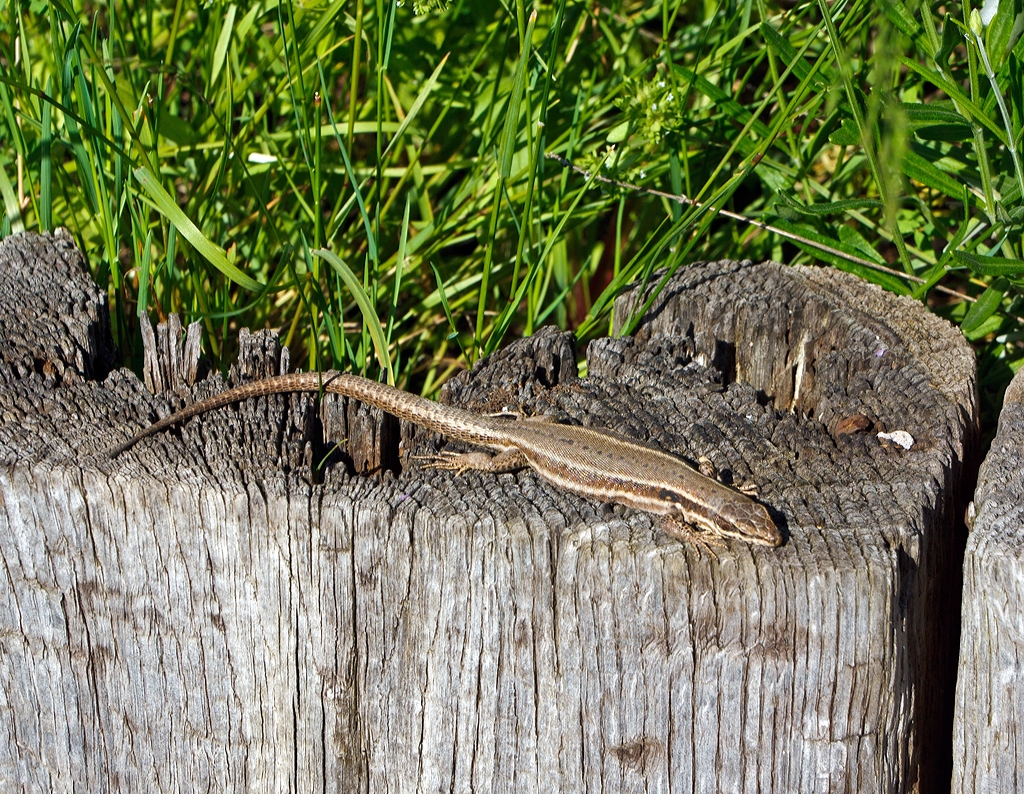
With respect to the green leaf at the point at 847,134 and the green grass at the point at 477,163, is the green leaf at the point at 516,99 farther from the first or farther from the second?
the green leaf at the point at 847,134

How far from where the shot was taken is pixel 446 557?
1.57 meters

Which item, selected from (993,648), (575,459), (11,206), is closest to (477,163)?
(575,459)

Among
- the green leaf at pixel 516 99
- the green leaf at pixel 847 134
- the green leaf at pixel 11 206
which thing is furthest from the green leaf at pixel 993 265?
the green leaf at pixel 11 206

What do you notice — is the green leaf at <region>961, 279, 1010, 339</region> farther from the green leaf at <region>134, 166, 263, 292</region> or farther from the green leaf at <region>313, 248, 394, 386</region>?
the green leaf at <region>134, 166, 263, 292</region>

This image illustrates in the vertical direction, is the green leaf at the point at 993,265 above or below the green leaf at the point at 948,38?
below

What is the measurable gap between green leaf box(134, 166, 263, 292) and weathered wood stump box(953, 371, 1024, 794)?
4.84 feet

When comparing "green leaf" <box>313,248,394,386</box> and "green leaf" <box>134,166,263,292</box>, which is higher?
"green leaf" <box>134,166,263,292</box>

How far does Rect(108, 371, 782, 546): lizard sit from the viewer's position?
5.39 feet

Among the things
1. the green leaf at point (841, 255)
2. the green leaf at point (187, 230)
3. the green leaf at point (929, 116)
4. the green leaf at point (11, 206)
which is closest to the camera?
the green leaf at point (187, 230)

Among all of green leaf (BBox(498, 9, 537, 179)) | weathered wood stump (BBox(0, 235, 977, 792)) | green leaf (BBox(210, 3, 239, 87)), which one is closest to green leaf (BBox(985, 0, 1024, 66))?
weathered wood stump (BBox(0, 235, 977, 792))

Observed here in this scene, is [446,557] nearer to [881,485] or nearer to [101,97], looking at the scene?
[881,485]

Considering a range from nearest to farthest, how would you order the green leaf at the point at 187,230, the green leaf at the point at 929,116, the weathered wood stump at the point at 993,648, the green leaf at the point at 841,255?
the weathered wood stump at the point at 993,648
the green leaf at the point at 187,230
the green leaf at the point at 929,116
the green leaf at the point at 841,255

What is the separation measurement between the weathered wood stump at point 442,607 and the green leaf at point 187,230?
186 millimetres

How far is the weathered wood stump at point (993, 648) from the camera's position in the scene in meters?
1.46
